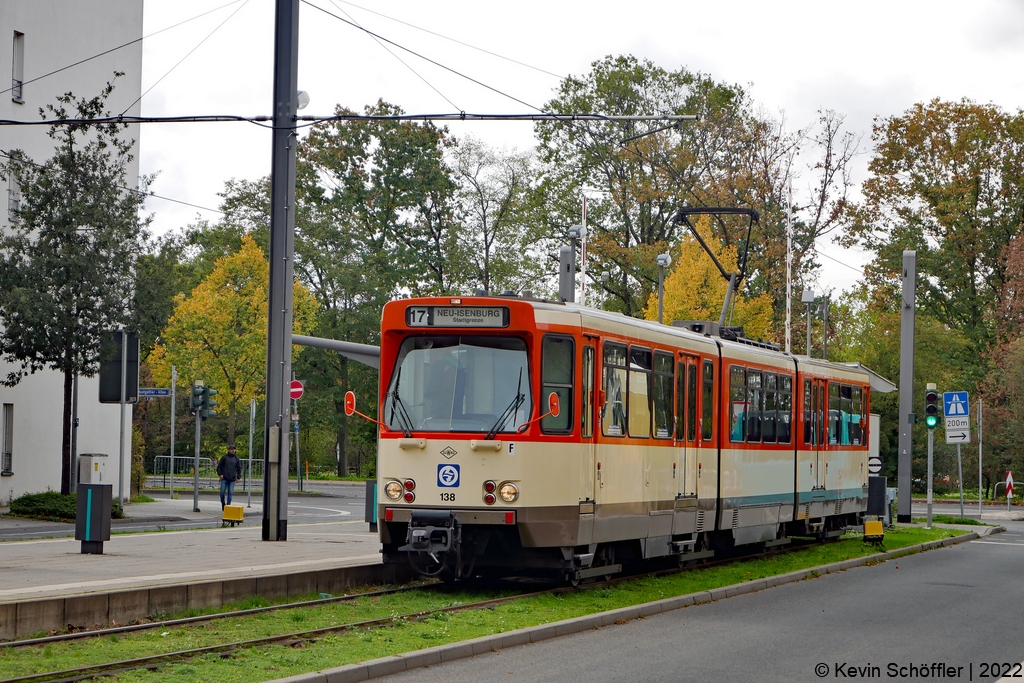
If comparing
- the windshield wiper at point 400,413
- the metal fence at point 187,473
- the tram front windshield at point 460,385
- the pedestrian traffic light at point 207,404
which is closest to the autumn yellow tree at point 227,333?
the metal fence at point 187,473

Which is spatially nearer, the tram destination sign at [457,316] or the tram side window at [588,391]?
the tram destination sign at [457,316]

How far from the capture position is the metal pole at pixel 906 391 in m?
33.0

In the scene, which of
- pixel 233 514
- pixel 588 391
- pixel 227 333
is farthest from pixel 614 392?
pixel 227 333

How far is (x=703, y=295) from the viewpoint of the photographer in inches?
Answer: 1848

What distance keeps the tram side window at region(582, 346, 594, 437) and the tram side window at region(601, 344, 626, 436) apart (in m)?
0.33

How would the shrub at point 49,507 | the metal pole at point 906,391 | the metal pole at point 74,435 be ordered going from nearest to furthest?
the shrub at point 49,507 → the metal pole at point 74,435 → the metal pole at point 906,391

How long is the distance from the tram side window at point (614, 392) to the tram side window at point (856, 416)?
11.3 m

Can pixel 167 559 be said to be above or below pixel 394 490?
below

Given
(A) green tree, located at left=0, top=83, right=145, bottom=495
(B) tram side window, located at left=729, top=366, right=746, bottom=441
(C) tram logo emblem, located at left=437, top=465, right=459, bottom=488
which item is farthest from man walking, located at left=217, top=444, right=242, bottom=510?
(C) tram logo emblem, located at left=437, top=465, right=459, bottom=488

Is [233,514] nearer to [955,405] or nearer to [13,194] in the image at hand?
[13,194]

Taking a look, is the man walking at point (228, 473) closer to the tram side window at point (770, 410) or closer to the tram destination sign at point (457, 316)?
the tram side window at point (770, 410)

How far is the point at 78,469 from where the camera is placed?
31406mm

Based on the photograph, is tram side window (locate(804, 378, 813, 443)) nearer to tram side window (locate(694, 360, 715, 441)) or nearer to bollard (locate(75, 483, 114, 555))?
tram side window (locate(694, 360, 715, 441))

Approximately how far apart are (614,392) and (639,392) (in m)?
0.80
